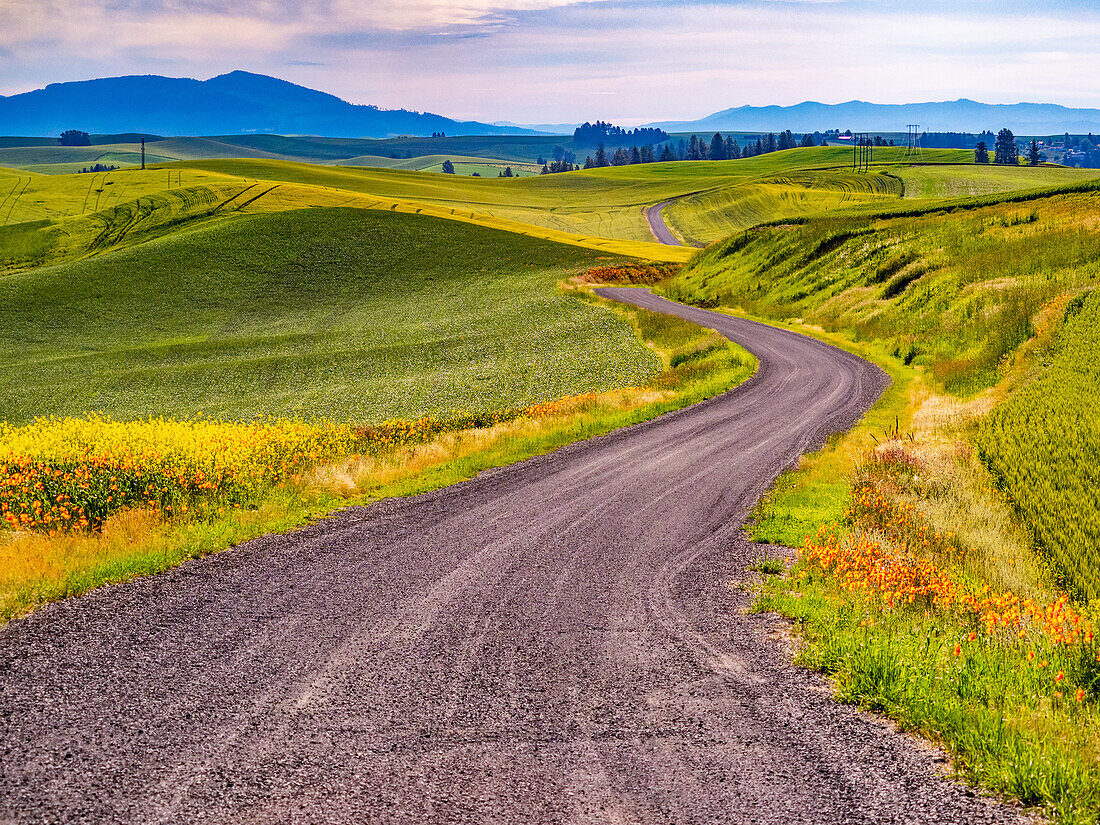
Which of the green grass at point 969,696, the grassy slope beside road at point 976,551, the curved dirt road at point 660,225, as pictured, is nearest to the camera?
the green grass at point 969,696

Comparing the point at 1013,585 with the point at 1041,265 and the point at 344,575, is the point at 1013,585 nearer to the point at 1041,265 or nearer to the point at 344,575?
the point at 344,575

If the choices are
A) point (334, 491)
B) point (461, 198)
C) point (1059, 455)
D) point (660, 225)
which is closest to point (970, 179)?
point (660, 225)

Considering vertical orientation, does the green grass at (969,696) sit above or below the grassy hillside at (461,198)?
below

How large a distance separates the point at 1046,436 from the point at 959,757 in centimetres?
1133

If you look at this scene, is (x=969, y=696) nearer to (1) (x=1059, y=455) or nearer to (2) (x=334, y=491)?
(1) (x=1059, y=455)

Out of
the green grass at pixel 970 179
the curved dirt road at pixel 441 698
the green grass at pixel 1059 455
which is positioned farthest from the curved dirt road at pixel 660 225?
the curved dirt road at pixel 441 698

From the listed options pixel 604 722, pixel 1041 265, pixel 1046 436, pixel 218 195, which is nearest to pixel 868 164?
pixel 218 195

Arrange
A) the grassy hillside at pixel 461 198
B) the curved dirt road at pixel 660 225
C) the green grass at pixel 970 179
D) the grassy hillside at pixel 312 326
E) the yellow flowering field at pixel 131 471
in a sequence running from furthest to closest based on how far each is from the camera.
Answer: the green grass at pixel 970 179
the curved dirt road at pixel 660 225
the grassy hillside at pixel 461 198
the grassy hillside at pixel 312 326
the yellow flowering field at pixel 131 471

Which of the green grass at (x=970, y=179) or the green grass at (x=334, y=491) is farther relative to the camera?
the green grass at (x=970, y=179)

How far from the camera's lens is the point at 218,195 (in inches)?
4163

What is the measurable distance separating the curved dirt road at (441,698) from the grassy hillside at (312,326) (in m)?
21.0

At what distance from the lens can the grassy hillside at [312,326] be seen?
128 feet

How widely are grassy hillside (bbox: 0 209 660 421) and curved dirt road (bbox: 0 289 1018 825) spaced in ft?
69.0

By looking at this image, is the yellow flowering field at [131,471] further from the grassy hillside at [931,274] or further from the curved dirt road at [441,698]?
the grassy hillside at [931,274]
